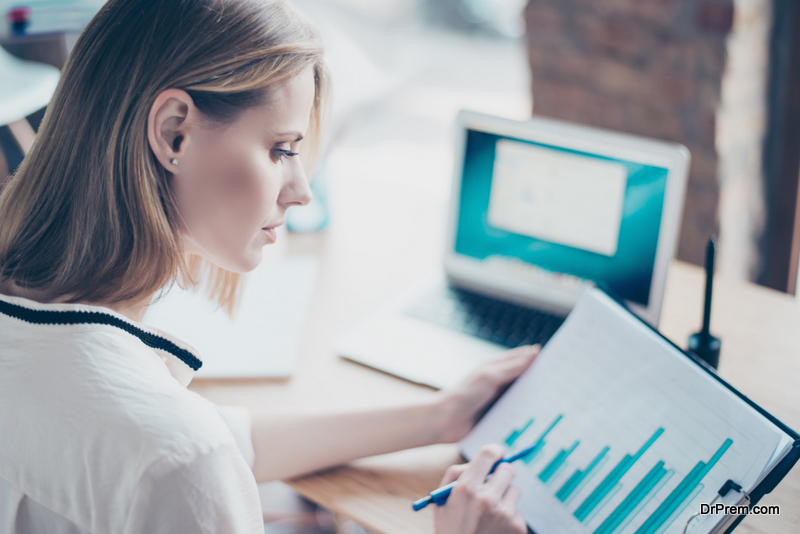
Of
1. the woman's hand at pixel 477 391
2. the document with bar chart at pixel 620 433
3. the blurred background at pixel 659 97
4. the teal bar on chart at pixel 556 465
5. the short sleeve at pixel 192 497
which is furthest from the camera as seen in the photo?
the blurred background at pixel 659 97

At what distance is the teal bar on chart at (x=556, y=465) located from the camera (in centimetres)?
75

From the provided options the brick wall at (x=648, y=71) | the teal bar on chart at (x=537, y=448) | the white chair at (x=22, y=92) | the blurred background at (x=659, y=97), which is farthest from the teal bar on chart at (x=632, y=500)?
the white chair at (x=22, y=92)

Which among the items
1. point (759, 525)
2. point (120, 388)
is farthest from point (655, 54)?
point (120, 388)

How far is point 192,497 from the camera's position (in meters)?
0.55

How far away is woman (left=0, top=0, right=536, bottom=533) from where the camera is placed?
555 millimetres

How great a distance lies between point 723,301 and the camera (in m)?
1.15

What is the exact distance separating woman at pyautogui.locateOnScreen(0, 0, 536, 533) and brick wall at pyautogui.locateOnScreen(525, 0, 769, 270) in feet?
3.94

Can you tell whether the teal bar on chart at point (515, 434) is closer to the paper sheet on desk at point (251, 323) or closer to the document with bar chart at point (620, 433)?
the document with bar chart at point (620, 433)

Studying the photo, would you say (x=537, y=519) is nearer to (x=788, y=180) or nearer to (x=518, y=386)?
(x=518, y=386)

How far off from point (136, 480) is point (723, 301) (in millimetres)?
981

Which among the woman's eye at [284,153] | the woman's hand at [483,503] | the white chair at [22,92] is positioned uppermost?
the white chair at [22,92]

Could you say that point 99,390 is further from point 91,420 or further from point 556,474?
point 556,474

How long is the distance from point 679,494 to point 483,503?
0.19 m

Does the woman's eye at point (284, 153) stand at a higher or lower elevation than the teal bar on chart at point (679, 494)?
higher
